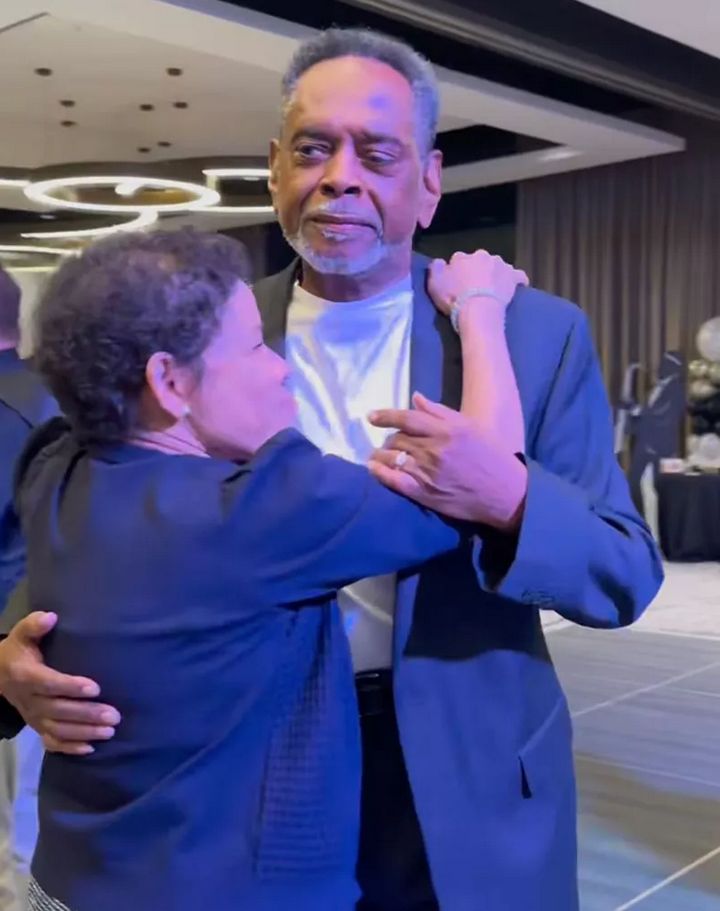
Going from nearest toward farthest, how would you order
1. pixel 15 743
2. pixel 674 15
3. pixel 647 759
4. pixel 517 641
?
1. pixel 517 641
2. pixel 15 743
3. pixel 647 759
4. pixel 674 15

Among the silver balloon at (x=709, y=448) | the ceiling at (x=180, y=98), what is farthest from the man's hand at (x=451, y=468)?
the silver balloon at (x=709, y=448)

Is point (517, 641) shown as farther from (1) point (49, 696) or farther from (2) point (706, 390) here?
(2) point (706, 390)

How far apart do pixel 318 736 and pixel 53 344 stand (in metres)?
0.41

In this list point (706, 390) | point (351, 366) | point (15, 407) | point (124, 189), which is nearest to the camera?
point (351, 366)

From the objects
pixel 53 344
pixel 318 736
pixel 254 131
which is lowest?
pixel 318 736

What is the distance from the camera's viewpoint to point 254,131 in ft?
34.1

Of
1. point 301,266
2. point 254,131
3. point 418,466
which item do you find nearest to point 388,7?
point 254,131

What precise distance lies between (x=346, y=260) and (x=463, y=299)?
132 mm

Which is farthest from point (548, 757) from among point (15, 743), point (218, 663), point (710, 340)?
point (710, 340)

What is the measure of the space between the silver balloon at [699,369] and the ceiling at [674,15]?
282 cm

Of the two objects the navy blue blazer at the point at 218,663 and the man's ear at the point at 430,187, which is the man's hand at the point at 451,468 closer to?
the navy blue blazer at the point at 218,663

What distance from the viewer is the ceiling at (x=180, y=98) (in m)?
7.11

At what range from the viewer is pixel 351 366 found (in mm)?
1338

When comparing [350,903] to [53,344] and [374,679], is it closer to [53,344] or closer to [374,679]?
[374,679]
